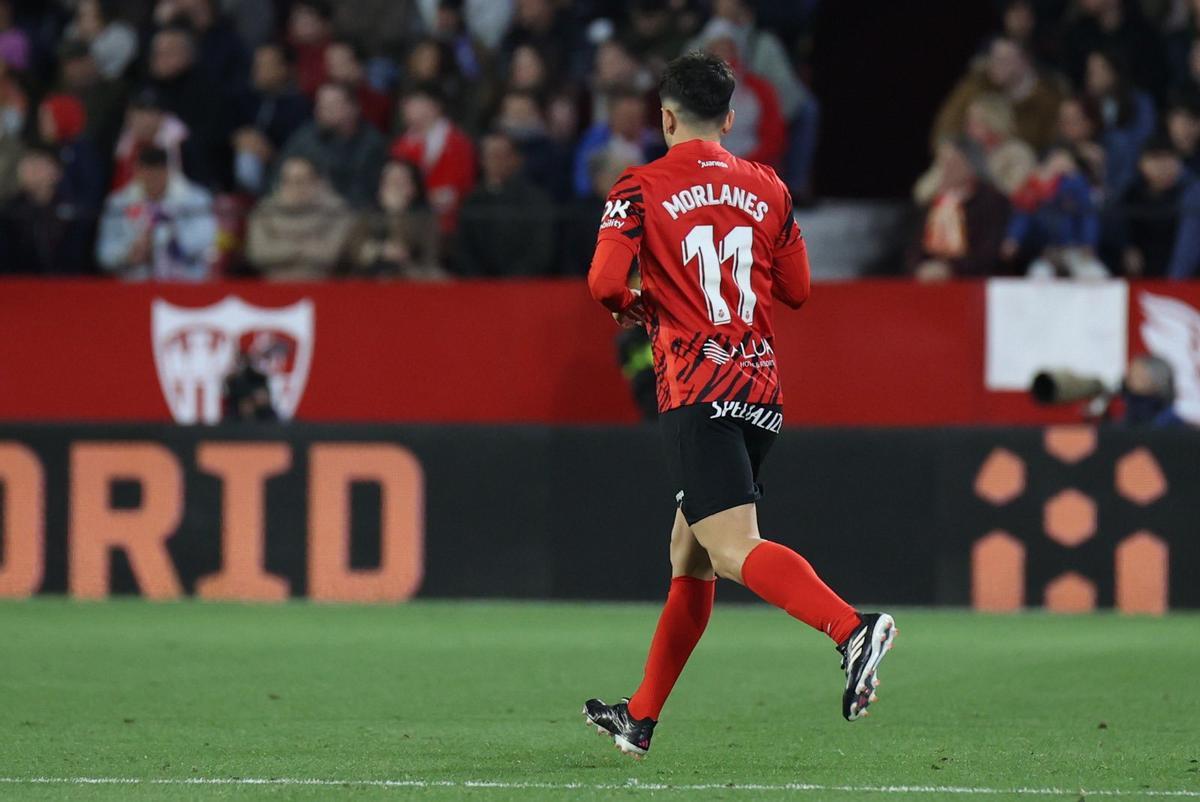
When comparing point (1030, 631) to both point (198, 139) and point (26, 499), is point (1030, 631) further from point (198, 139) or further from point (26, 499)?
point (198, 139)

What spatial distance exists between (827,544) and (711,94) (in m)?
6.44

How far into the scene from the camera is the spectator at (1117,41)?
580 inches

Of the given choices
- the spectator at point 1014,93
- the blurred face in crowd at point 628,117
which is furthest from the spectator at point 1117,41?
the blurred face in crowd at point 628,117

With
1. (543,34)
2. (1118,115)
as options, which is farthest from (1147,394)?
(543,34)

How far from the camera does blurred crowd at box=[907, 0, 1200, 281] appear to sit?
42.9ft

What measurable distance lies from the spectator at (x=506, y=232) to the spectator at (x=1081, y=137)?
3318 mm

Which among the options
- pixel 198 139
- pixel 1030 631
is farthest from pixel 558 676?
pixel 198 139

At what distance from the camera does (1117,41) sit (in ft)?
48.5

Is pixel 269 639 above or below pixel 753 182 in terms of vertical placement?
below

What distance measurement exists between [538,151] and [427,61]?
4.20 ft

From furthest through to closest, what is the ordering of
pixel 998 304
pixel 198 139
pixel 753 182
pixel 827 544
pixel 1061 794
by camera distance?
1. pixel 198 139
2. pixel 998 304
3. pixel 827 544
4. pixel 753 182
5. pixel 1061 794

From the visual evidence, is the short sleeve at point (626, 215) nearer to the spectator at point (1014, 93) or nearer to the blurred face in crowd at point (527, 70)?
the spectator at point (1014, 93)

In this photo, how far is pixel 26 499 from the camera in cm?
1265

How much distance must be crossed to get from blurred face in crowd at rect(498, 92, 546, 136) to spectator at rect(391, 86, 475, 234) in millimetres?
314
